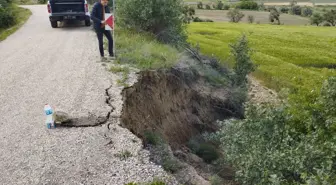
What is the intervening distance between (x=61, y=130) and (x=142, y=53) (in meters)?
6.43

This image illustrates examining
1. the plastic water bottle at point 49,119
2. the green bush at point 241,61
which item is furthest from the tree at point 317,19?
the plastic water bottle at point 49,119

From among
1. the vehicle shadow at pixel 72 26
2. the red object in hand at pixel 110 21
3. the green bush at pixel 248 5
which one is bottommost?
the green bush at pixel 248 5

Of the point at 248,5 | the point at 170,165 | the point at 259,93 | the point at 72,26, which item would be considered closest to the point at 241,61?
the point at 259,93

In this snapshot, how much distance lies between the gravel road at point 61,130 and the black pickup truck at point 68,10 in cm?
554

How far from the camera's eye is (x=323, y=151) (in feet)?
22.4

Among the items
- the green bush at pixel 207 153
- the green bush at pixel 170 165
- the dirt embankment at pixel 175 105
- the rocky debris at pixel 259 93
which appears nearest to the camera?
the green bush at pixel 170 165

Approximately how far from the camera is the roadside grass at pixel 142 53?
13.5 metres

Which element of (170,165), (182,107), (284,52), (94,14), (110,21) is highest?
(94,14)

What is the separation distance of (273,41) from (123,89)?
3246 cm

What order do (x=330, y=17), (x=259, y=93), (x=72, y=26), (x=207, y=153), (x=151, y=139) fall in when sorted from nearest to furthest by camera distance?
1. (x=151, y=139)
2. (x=207, y=153)
3. (x=259, y=93)
4. (x=72, y=26)
5. (x=330, y=17)

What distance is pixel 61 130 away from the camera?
334 inches

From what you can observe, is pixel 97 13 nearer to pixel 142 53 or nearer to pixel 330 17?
pixel 142 53

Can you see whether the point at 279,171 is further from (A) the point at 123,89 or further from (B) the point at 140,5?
(B) the point at 140,5

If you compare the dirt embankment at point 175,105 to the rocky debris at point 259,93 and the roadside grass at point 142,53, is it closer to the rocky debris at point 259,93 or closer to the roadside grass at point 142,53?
the roadside grass at point 142,53
